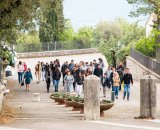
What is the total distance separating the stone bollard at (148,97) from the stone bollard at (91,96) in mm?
1495

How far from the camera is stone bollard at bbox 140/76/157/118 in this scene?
14889mm

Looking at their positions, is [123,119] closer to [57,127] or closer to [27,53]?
[57,127]

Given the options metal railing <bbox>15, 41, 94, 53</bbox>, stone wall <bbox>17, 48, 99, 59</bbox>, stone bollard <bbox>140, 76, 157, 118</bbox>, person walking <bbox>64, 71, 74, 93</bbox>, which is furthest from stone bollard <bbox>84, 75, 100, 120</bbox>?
metal railing <bbox>15, 41, 94, 53</bbox>

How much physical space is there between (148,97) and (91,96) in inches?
71.4

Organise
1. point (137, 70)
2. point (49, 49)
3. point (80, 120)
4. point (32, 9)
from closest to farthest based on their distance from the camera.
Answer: point (80, 120), point (32, 9), point (137, 70), point (49, 49)

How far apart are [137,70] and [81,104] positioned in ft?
100

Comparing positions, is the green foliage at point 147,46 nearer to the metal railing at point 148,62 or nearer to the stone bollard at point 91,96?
the metal railing at point 148,62

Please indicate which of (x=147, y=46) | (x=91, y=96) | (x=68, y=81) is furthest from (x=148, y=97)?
(x=147, y=46)

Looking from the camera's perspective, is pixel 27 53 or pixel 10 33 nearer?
pixel 10 33

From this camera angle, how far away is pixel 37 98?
2294 centimetres

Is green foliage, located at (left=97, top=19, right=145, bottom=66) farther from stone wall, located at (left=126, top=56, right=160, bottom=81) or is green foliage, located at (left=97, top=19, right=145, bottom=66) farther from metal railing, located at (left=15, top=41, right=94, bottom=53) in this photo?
stone wall, located at (left=126, top=56, right=160, bottom=81)

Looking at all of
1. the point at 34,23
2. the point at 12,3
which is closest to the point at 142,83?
the point at 12,3

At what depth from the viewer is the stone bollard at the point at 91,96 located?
46.6 ft

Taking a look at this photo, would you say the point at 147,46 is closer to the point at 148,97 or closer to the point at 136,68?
the point at 136,68
